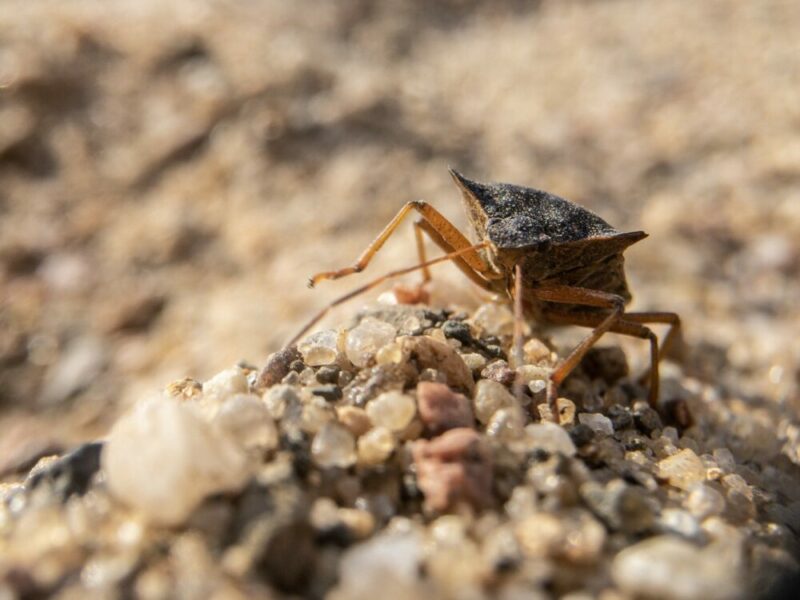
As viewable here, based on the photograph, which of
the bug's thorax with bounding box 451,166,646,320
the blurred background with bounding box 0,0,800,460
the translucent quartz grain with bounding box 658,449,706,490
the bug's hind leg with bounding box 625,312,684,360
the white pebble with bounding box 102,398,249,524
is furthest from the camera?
the blurred background with bounding box 0,0,800,460

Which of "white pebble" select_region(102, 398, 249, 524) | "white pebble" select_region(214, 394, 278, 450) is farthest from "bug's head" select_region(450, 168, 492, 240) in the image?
"white pebble" select_region(102, 398, 249, 524)

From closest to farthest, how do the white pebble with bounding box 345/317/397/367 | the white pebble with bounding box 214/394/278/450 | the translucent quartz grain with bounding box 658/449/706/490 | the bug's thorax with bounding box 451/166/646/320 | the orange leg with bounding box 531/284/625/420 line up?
the white pebble with bounding box 214/394/278/450 → the translucent quartz grain with bounding box 658/449/706/490 → the white pebble with bounding box 345/317/397/367 → the orange leg with bounding box 531/284/625/420 → the bug's thorax with bounding box 451/166/646/320

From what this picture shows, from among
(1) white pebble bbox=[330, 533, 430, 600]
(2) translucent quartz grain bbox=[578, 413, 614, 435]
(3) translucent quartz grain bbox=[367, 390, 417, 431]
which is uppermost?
(3) translucent quartz grain bbox=[367, 390, 417, 431]

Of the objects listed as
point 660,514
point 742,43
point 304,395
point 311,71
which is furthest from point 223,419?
point 742,43

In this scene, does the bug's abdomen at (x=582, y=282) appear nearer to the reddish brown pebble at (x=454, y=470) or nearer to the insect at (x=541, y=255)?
the insect at (x=541, y=255)

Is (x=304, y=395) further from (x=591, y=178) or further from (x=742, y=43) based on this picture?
(x=742, y=43)

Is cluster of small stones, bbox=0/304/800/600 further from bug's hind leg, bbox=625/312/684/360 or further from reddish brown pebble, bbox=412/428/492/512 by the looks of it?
bug's hind leg, bbox=625/312/684/360
